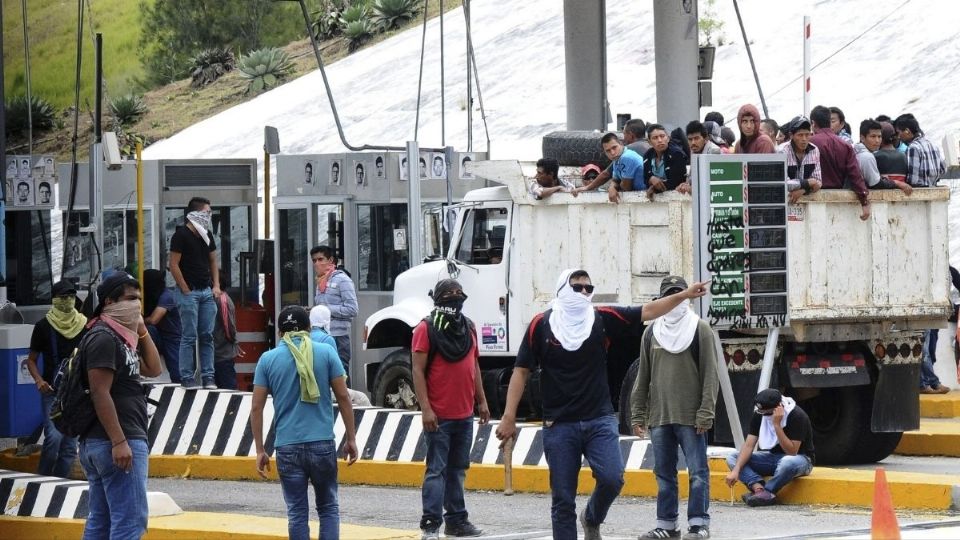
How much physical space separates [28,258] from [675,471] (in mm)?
11829

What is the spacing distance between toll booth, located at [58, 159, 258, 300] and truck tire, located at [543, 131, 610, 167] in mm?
5905

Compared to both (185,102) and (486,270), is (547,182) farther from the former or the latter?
(185,102)

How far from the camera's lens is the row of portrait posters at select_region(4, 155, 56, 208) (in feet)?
68.8

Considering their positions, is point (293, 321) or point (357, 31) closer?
point (293, 321)

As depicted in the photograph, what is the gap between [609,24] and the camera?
5466 cm

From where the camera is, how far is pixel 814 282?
49.7ft

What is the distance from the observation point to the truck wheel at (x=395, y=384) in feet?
58.9

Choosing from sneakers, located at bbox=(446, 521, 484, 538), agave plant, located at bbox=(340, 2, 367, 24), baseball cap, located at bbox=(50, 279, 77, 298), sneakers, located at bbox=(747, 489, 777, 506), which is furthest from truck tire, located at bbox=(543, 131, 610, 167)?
agave plant, located at bbox=(340, 2, 367, 24)

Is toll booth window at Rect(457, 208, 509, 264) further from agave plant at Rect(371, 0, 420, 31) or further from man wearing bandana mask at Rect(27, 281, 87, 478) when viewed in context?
agave plant at Rect(371, 0, 420, 31)

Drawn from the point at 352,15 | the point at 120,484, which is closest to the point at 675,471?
the point at 120,484

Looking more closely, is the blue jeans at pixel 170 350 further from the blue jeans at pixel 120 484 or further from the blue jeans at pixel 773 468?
the blue jeans at pixel 120 484

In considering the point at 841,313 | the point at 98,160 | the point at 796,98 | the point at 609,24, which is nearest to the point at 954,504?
the point at 841,313

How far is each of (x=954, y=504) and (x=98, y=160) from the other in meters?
8.58

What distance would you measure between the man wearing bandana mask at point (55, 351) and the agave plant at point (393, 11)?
51.2m
